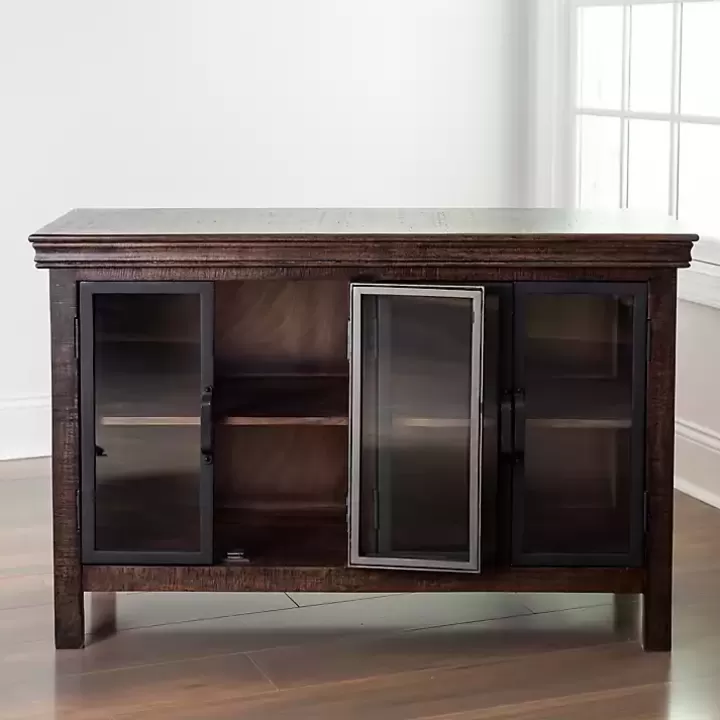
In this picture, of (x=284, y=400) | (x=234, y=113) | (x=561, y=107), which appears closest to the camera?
(x=284, y=400)

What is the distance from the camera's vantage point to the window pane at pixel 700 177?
3.63 meters

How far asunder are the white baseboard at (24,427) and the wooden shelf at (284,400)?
1.44m

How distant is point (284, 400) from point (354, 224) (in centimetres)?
37

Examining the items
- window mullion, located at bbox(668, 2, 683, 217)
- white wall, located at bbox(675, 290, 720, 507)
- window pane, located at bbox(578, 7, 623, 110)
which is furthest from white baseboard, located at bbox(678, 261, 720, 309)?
window pane, located at bbox(578, 7, 623, 110)

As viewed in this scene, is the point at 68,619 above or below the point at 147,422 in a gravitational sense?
below

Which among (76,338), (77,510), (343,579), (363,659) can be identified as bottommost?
(363,659)

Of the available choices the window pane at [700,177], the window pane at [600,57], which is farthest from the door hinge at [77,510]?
the window pane at [600,57]

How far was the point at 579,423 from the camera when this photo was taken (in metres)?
2.56

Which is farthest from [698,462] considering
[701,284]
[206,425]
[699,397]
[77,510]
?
[77,510]

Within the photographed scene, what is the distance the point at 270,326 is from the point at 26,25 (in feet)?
5.20

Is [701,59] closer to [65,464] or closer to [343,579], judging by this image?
[343,579]

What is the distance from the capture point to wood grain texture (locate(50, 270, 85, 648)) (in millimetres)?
2502

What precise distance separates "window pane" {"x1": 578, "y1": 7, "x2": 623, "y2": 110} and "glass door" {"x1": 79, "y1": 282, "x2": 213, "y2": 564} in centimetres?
204

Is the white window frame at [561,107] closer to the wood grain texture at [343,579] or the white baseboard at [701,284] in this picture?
the white baseboard at [701,284]
